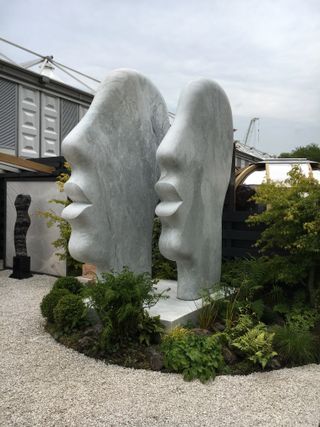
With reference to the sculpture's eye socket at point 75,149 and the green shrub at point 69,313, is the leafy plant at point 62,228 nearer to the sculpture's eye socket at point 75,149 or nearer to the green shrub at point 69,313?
the green shrub at point 69,313

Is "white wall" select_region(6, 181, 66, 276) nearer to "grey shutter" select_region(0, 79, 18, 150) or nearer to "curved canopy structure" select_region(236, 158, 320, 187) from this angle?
"grey shutter" select_region(0, 79, 18, 150)

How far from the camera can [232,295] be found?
5.86 meters

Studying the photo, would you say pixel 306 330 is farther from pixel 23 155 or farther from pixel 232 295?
pixel 23 155

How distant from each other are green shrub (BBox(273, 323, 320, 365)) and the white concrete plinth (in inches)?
43.7

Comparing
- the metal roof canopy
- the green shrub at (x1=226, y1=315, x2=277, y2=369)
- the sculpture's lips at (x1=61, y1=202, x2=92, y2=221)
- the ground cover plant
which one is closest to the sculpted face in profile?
the sculpture's lips at (x1=61, y1=202, x2=92, y2=221)

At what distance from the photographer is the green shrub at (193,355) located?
4148mm

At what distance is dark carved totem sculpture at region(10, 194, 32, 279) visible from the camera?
922 centimetres

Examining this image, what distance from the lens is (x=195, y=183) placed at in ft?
19.0

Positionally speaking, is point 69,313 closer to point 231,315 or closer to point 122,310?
point 122,310

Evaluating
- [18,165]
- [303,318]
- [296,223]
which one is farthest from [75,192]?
[18,165]

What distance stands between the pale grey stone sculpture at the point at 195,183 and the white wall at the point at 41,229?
4144 millimetres

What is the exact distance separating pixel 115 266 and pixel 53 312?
1.08m

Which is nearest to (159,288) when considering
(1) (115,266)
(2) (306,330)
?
(1) (115,266)

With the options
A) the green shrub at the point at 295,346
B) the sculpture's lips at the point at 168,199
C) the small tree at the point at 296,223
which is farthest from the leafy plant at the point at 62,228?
the green shrub at the point at 295,346
